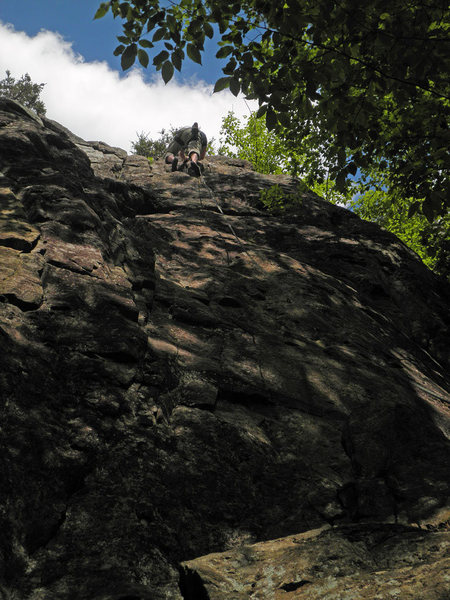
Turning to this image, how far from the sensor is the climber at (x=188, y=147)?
Answer: 50.6 feet

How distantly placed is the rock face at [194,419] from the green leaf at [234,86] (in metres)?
2.90

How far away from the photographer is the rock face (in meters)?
3.12

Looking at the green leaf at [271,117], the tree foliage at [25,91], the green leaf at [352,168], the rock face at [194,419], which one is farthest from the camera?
the tree foliage at [25,91]

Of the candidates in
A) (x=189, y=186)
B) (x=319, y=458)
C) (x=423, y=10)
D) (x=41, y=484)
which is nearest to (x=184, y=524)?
(x=41, y=484)

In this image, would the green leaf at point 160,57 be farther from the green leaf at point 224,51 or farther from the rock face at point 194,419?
the rock face at point 194,419

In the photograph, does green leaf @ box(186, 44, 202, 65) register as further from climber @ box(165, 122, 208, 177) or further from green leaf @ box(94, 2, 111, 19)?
climber @ box(165, 122, 208, 177)

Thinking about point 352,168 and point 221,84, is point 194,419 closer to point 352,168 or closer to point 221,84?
point 221,84

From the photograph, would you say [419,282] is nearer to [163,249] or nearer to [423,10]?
[163,249]

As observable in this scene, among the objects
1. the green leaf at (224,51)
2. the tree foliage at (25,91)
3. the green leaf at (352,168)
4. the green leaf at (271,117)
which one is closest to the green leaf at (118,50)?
the green leaf at (224,51)

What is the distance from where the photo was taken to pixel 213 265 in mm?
8820

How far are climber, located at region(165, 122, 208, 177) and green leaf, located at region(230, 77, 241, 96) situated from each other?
35.4 ft

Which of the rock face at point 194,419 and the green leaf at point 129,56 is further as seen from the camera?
the green leaf at point 129,56

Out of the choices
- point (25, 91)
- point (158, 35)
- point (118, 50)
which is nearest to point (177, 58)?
point (158, 35)

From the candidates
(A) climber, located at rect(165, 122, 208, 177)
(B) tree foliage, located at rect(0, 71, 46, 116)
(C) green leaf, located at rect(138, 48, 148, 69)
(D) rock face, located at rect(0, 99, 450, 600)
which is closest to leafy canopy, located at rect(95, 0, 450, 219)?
(C) green leaf, located at rect(138, 48, 148, 69)
